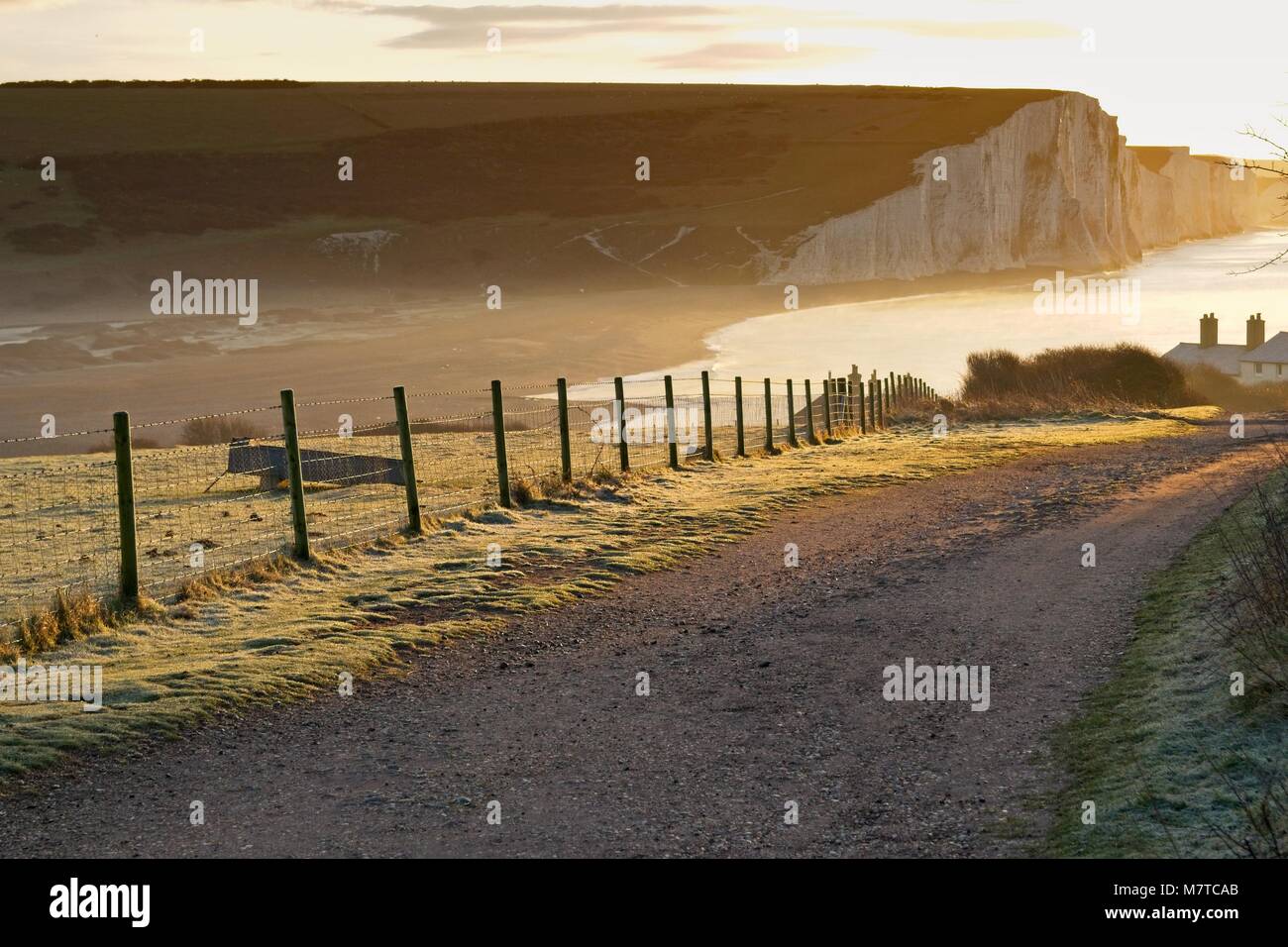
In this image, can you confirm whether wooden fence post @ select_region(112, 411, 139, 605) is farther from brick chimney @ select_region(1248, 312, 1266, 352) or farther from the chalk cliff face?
the chalk cliff face

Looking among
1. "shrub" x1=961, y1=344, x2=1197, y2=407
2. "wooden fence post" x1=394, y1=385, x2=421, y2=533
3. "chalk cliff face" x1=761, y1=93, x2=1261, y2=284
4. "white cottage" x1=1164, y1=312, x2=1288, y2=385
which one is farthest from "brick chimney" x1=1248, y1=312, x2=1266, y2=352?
"wooden fence post" x1=394, y1=385, x2=421, y2=533

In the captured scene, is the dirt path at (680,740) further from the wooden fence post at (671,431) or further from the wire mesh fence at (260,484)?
the wooden fence post at (671,431)

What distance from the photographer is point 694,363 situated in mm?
70562

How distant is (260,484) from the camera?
2469 centimetres

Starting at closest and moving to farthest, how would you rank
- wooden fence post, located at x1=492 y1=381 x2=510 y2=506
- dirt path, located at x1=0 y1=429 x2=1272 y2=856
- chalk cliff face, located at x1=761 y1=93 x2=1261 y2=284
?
dirt path, located at x1=0 y1=429 x2=1272 y2=856
wooden fence post, located at x1=492 y1=381 x2=510 y2=506
chalk cliff face, located at x1=761 y1=93 x2=1261 y2=284

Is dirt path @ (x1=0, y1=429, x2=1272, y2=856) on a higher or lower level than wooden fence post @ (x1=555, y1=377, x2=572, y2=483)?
lower

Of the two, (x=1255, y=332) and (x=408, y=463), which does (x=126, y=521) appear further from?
(x=1255, y=332)

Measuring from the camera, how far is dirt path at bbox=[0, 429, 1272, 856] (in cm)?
721

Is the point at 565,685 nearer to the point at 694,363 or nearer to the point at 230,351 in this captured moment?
the point at 694,363

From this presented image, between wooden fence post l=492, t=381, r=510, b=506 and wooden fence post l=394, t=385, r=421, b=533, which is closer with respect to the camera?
wooden fence post l=394, t=385, r=421, b=533

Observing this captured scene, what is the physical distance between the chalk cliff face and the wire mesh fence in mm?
83237

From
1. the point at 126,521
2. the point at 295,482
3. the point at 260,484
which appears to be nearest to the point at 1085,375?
the point at 260,484

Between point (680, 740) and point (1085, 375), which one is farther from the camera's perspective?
point (1085, 375)

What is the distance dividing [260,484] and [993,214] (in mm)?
116403
